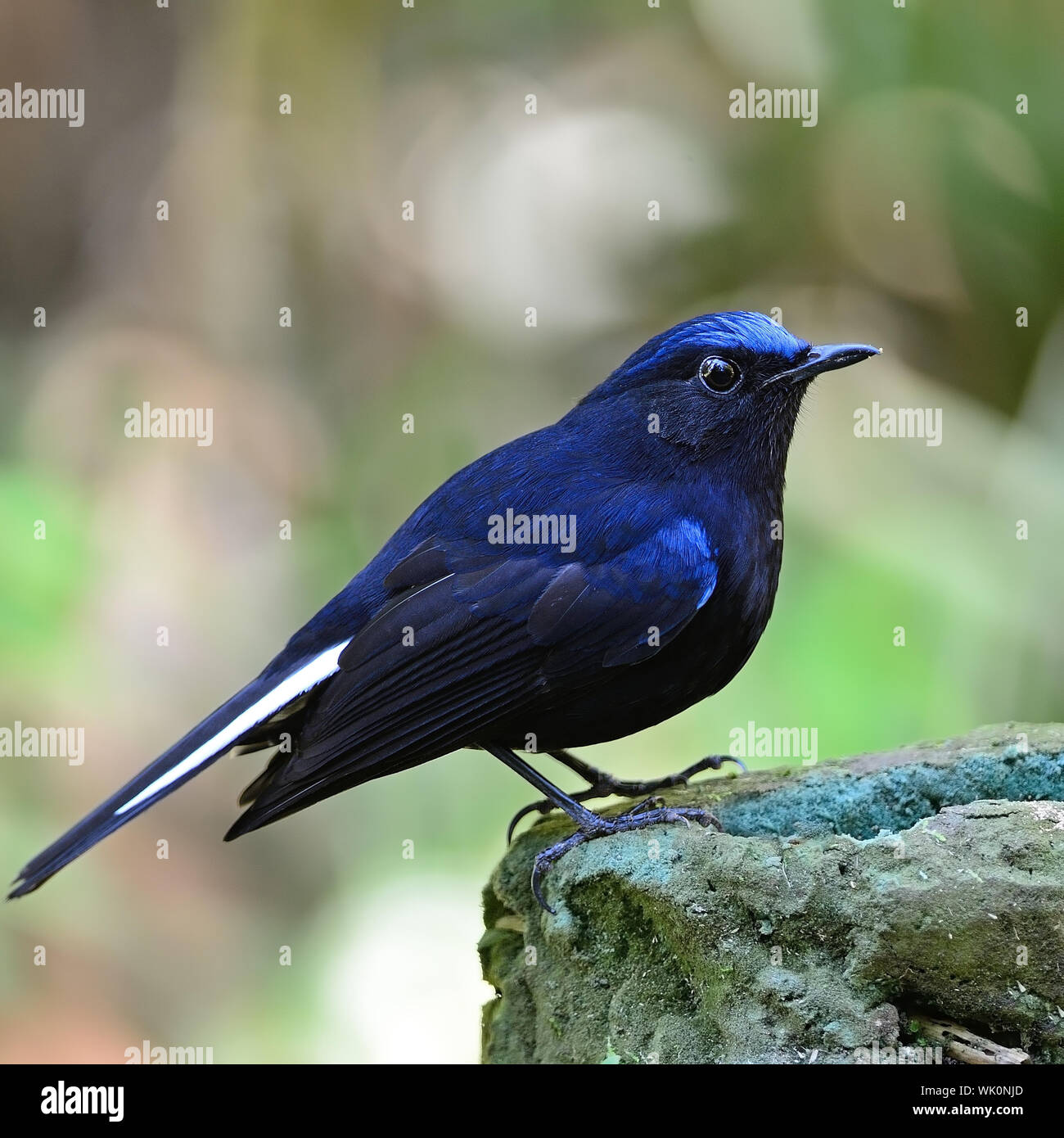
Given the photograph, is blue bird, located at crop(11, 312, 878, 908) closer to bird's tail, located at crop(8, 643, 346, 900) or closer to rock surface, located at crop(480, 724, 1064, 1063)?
bird's tail, located at crop(8, 643, 346, 900)

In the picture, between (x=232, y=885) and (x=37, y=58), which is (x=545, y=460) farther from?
(x=37, y=58)

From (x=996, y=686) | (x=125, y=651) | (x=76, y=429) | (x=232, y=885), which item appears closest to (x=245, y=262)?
(x=76, y=429)

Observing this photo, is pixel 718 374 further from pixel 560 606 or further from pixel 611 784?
pixel 611 784

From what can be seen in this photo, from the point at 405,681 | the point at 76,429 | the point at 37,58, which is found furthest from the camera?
the point at 37,58

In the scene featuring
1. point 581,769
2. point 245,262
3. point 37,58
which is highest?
point 37,58

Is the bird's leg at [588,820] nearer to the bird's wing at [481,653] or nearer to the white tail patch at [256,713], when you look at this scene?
the bird's wing at [481,653]

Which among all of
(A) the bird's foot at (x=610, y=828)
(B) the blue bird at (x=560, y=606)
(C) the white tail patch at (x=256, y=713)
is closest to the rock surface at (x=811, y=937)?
(A) the bird's foot at (x=610, y=828)

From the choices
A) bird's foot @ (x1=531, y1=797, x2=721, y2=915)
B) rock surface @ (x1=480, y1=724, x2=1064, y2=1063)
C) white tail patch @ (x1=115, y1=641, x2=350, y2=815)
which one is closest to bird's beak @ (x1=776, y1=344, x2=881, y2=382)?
rock surface @ (x1=480, y1=724, x2=1064, y2=1063)
